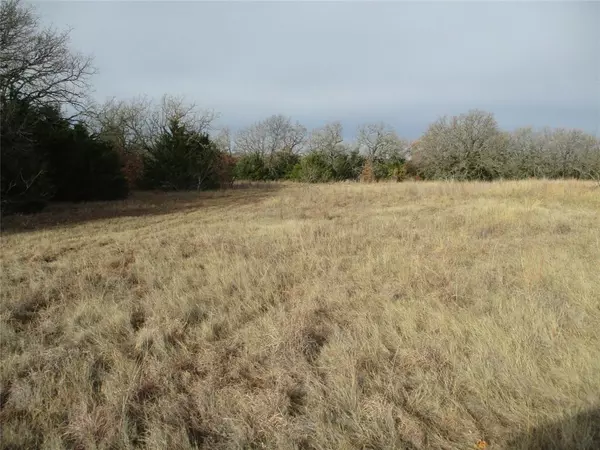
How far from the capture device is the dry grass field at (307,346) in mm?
2551

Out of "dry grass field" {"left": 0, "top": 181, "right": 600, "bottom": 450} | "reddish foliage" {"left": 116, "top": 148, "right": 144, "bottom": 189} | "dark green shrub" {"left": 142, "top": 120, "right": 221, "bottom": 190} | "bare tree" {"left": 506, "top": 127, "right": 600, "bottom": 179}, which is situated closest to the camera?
"dry grass field" {"left": 0, "top": 181, "right": 600, "bottom": 450}

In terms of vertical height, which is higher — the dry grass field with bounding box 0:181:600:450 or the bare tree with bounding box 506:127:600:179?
the bare tree with bounding box 506:127:600:179

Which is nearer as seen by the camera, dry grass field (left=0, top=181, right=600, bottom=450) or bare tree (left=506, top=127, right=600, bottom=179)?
dry grass field (left=0, top=181, right=600, bottom=450)

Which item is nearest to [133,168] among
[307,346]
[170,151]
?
[170,151]

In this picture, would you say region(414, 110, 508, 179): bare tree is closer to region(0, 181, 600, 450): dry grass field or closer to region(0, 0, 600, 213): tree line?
region(0, 0, 600, 213): tree line

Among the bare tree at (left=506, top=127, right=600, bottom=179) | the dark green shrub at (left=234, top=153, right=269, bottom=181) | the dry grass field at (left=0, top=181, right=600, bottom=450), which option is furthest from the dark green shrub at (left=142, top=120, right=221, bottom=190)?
the bare tree at (left=506, top=127, right=600, bottom=179)

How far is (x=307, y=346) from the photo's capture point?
3.51 meters

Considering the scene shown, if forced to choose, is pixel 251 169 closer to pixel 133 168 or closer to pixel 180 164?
pixel 133 168

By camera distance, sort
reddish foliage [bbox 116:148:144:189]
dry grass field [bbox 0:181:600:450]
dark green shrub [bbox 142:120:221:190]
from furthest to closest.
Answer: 1. reddish foliage [bbox 116:148:144:189]
2. dark green shrub [bbox 142:120:221:190]
3. dry grass field [bbox 0:181:600:450]

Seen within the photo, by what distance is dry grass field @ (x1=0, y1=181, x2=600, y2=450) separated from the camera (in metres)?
2.55

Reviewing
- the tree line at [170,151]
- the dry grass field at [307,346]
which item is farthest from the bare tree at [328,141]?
the dry grass field at [307,346]

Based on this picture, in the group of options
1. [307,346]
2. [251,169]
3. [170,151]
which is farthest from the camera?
[251,169]

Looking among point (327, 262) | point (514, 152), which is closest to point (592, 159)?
point (514, 152)

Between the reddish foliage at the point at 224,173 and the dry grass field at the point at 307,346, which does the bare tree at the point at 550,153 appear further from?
the dry grass field at the point at 307,346
